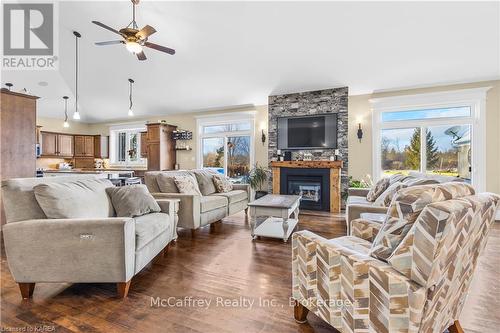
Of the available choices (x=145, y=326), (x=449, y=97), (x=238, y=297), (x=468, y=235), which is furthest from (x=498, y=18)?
(x=145, y=326)

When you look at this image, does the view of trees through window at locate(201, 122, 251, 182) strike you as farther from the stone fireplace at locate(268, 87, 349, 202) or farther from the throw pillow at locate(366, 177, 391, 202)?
the throw pillow at locate(366, 177, 391, 202)

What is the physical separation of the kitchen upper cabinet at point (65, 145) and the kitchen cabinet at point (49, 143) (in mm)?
110

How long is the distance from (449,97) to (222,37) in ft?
14.2

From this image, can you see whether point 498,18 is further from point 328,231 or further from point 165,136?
point 165,136

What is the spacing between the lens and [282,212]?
3146mm

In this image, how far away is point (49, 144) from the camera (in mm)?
7621

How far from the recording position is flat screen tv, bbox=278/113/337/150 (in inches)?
218

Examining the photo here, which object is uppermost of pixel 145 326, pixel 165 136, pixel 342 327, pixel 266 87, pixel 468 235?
pixel 266 87

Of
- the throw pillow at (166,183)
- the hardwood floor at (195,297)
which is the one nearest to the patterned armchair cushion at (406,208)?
the hardwood floor at (195,297)

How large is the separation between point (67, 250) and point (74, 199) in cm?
44

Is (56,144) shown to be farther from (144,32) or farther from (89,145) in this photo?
(144,32)

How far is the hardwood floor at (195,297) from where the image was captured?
5.33ft

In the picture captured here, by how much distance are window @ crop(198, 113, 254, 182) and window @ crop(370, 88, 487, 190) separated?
3.04 metres

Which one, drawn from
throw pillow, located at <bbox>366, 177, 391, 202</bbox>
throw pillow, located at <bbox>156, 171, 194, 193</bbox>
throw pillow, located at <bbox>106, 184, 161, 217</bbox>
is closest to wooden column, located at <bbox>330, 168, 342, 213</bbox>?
throw pillow, located at <bbox>366, 177, 391, 202</bbox>
